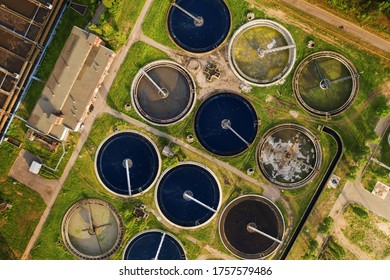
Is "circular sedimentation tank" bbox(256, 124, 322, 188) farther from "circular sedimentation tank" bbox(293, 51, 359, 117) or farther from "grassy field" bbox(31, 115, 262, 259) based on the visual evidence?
"circular sedimentation tank" bbox(293, 51, 359, 117)

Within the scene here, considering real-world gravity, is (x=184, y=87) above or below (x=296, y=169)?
above

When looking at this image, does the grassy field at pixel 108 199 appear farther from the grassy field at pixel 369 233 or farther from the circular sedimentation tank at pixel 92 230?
the grassy field at pixel 369 233

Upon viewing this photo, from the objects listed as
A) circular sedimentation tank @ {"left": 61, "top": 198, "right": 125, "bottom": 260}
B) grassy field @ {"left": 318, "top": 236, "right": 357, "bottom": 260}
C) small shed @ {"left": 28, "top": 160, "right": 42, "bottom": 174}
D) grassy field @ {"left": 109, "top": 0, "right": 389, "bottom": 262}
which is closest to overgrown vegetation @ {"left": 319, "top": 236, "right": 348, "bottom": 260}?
grassy field @ {"left": 318, "top": 236, "right": 357, "bottom": 260}

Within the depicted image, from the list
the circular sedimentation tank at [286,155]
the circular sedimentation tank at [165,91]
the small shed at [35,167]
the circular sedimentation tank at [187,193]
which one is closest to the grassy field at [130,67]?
the circular sedimentation tank at [165,91]
